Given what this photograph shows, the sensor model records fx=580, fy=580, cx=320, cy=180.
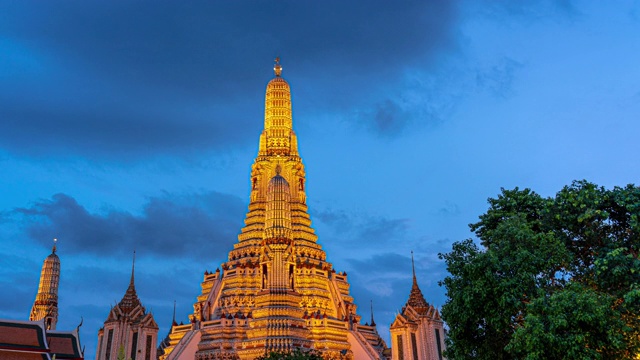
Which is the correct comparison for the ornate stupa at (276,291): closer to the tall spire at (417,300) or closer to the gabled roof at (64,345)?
the tall spire at (417,300)

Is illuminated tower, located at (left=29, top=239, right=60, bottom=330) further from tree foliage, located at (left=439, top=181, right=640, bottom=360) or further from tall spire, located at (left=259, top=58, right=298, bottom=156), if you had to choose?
tree foliage, located at (left=439, top=181, right=640, bottom=360)

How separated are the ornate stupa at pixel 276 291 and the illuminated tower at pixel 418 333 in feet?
12.8

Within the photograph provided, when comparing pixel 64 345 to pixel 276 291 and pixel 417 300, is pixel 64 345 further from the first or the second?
pixel 417 300

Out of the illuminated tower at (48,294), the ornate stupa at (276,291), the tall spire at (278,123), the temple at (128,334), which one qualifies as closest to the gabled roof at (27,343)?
the temple at (128,334)

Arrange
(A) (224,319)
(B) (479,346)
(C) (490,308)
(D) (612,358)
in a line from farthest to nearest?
(A) (224,319), (B) (479,346), (C) (490,308), (D) (612,358)

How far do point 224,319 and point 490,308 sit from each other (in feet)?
113

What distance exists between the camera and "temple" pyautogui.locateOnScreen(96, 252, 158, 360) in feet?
156

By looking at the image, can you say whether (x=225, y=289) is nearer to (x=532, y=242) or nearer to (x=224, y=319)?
(x=224, y=319)

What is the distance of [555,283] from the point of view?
21984 millimetres

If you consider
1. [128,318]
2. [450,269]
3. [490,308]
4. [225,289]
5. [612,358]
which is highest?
[225,289]

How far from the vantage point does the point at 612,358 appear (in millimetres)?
19250

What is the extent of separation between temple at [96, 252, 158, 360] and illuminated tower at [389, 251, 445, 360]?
20199 mm

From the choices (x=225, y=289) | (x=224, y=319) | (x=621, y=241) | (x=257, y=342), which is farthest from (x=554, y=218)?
(x=225, y=289)

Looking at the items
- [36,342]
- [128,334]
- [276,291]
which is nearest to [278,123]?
[276,291]
